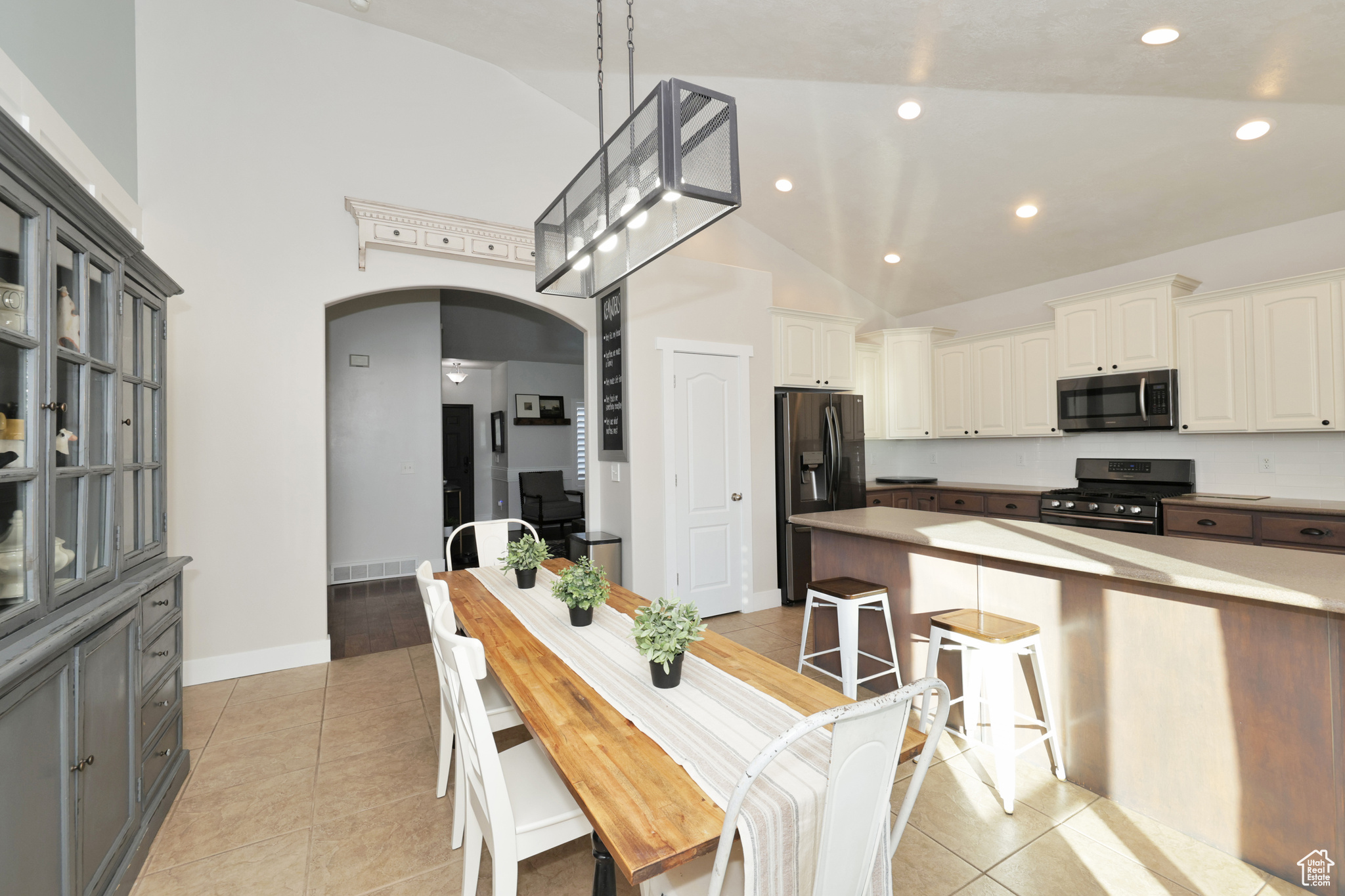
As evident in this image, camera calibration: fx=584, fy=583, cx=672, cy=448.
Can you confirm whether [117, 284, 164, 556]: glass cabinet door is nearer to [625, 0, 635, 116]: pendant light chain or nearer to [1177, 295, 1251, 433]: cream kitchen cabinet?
[625, 0, 635, 116]: pendant light chain

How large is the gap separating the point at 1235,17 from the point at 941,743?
3.47 metres

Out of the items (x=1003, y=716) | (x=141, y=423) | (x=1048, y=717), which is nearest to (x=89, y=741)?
(x=141, y=423)

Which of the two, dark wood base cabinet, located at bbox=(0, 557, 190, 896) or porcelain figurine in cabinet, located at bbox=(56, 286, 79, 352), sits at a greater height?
porcelain figurine in cabinet, located at bbox=(56, 286, 79, 352)

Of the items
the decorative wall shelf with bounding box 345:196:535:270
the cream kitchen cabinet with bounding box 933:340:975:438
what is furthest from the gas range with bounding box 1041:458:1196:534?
the decorative wall shelf with bounding box 345:196:535:270

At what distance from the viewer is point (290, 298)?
3654mm

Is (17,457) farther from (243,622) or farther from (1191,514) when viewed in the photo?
(1191,514)

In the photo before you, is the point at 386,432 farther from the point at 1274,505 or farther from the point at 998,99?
the point at 1274,505

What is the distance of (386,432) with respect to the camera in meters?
5.81

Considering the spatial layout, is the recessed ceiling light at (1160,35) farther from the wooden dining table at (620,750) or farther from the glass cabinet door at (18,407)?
the glass cabinet door at (18,407)

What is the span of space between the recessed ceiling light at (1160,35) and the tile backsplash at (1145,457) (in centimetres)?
278

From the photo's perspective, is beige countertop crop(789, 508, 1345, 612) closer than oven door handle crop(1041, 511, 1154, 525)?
Yes

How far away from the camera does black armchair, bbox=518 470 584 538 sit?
289 inches

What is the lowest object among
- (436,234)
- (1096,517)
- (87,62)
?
(1096,517)

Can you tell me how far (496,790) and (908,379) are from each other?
5.71 metres
